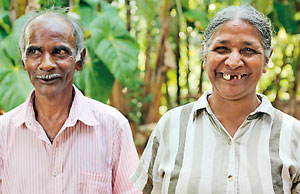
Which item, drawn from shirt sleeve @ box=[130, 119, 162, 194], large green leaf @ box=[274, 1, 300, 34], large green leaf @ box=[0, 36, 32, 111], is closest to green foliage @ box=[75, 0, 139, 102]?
large green leaf @ box=[0, 36, 32, 111]

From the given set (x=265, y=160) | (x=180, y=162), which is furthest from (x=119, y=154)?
(x=265, y=160)

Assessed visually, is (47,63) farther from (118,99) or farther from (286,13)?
(286,13)

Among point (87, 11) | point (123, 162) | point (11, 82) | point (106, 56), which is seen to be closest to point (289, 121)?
point (123, 162)

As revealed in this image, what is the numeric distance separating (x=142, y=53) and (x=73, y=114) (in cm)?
299

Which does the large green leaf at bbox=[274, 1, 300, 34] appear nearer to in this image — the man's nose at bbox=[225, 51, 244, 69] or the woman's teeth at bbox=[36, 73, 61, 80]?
the man's nose at bbox=[225, 51, 244, 69]

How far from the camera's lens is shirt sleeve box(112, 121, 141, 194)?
5.35 feet

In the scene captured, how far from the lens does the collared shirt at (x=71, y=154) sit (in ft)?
5.08

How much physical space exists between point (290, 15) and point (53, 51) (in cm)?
245

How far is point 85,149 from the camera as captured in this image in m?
1.60

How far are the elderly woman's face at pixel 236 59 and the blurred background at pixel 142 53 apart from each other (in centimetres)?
33

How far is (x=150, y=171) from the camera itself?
1.49 metres

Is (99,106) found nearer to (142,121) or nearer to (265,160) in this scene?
(265,160)

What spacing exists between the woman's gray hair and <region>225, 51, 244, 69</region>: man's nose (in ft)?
0.34

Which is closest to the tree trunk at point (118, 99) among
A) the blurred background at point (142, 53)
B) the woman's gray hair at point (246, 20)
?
the blurred background at point (142, 53)
